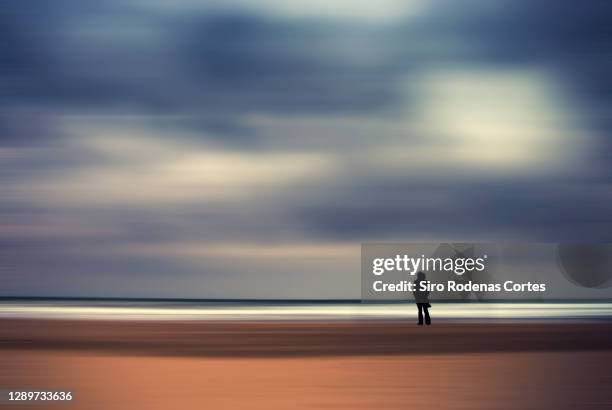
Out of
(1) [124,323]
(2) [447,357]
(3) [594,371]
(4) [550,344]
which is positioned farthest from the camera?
(1) [124,323]

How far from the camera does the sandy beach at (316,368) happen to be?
11398 millimetres

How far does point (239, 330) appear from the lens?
2773 centimetres

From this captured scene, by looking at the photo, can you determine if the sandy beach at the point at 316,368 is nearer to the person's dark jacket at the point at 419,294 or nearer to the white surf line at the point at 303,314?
the person's dark jacket at the point at 419,294

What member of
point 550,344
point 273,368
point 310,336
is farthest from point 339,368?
point 310,336

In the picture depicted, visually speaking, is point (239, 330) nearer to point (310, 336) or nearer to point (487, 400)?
point (310, 336)

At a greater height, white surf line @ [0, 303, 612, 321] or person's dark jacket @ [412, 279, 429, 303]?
white surf line @ [0, 303, 612, 321]

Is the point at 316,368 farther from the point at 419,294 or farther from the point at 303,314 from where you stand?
the point at 303,314

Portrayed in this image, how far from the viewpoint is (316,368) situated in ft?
50.6

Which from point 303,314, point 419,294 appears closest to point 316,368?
point 419,294

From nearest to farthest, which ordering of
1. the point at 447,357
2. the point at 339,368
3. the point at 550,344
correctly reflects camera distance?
1. the point at 339,368
2. the point at 447,357
3. the point at 550,344

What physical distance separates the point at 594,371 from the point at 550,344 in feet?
19.7

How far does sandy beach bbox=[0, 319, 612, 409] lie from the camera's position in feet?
37.4

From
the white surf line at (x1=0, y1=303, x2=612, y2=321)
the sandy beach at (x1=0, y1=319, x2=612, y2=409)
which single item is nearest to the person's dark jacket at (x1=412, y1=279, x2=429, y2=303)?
the sandy beach at (x1=0, y1=319, x2=612, y2=409)

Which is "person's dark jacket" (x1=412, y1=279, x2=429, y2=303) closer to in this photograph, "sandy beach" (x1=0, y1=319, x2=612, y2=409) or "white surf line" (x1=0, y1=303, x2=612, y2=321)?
"sandy beach" (x1=0, y1=319, x2=612, y2=409)
